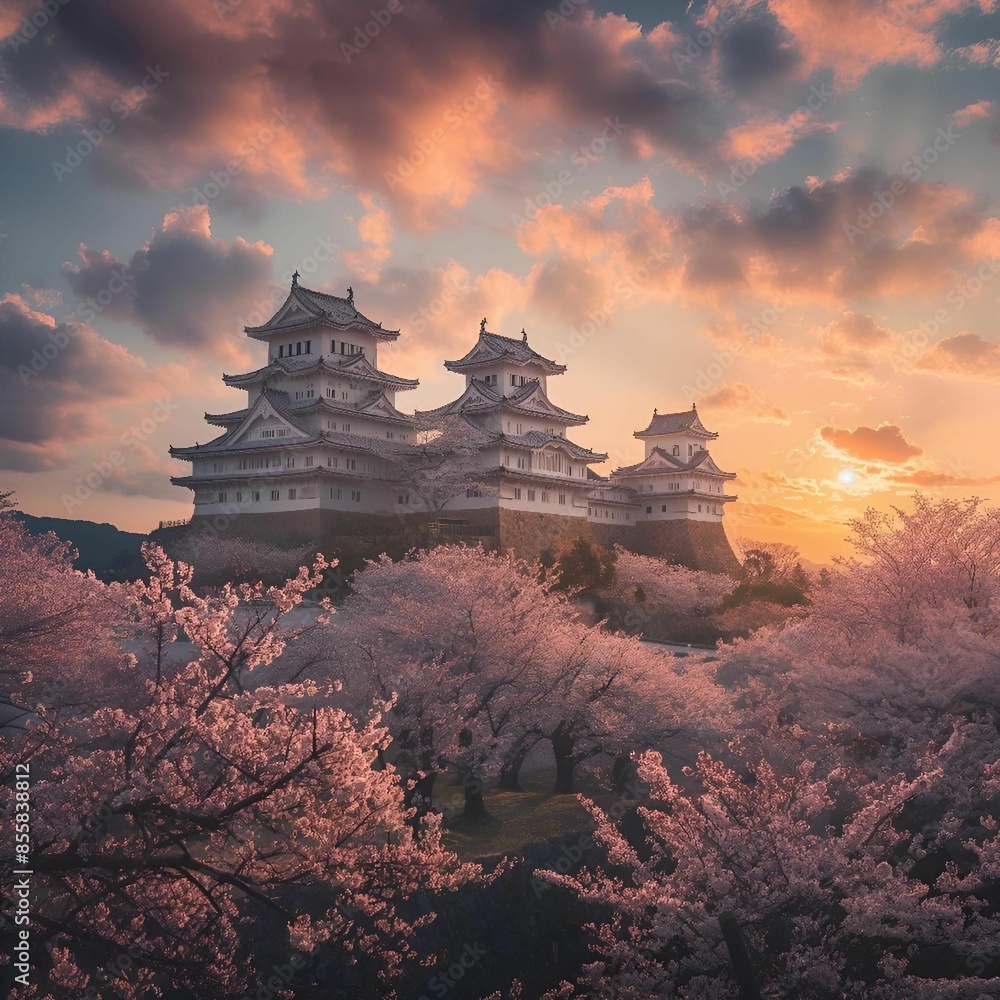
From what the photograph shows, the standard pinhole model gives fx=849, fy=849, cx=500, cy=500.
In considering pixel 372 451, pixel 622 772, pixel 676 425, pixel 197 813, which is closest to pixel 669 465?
pixel 676 425

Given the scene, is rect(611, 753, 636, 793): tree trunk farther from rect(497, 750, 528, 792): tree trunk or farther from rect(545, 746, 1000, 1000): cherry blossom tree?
rect(545, 746, 1000, 1000): cherry blossom tree

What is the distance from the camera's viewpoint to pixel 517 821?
2148 centimetres

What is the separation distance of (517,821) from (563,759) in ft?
10.6

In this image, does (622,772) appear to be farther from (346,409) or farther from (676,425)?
(676,425)

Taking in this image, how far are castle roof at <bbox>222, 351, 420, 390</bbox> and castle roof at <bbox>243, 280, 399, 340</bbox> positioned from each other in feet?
5.90

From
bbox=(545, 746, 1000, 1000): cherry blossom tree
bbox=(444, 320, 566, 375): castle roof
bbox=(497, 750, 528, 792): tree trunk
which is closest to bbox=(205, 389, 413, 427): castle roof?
bbox=(444, 320, 566, 375): castle roof

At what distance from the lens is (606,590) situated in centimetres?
4359

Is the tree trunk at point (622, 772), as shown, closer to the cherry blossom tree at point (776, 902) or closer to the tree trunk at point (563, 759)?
the tree trunk at point (563, 759)

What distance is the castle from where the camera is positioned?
45.5m

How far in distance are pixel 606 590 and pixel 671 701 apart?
1890 cm

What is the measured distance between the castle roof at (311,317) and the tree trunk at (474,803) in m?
34.5

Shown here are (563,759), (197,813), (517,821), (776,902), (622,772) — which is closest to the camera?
(197,813)

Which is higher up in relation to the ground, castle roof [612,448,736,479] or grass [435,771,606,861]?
castle roof [612,448,736,479]

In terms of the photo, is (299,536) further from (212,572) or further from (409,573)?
(409,573)
